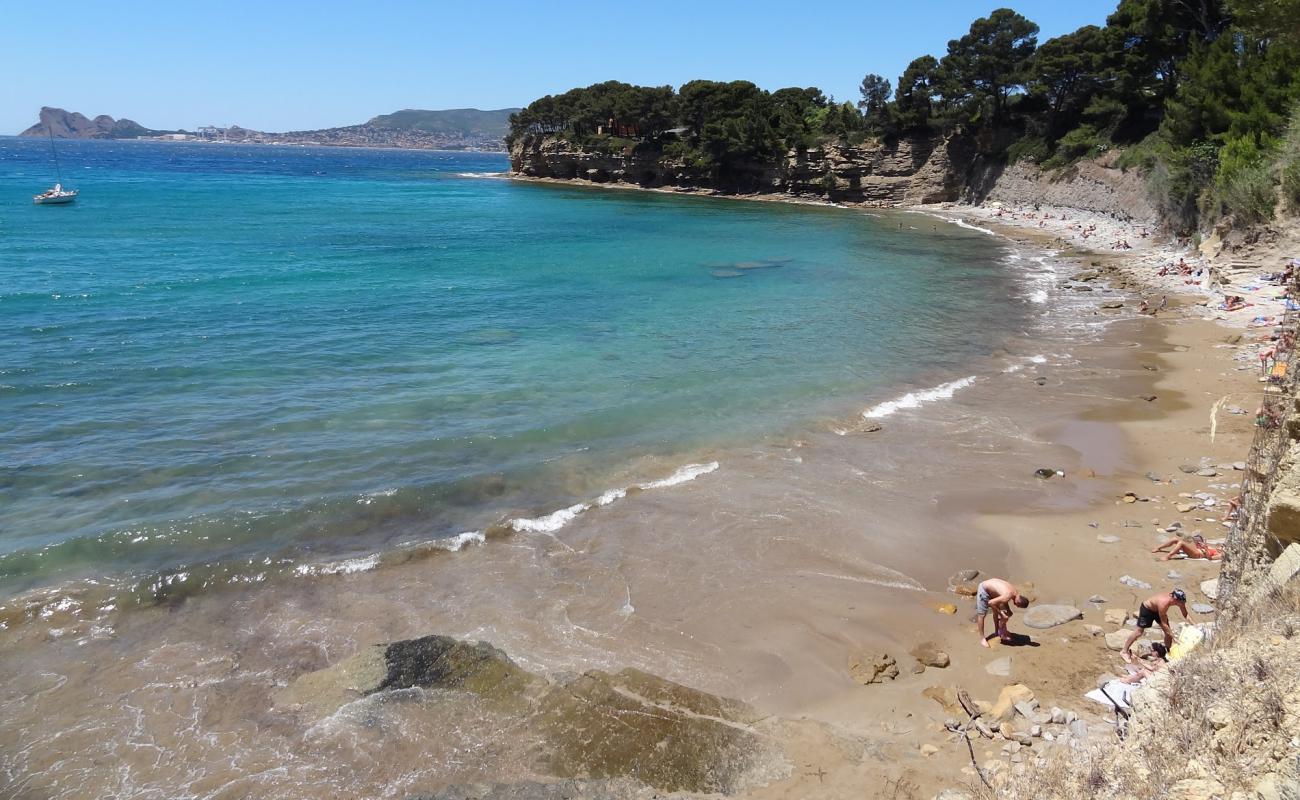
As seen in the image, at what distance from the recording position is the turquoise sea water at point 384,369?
1247 centimetres

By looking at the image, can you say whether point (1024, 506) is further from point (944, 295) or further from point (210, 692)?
point (944, 295)

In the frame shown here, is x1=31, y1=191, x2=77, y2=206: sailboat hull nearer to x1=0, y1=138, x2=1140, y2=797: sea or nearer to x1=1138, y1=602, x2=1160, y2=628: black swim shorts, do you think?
x1=0, y1=138, x2=1140, y2=797: sea

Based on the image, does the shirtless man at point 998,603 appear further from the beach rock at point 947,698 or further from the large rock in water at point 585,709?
the large rock in water at point 585,709

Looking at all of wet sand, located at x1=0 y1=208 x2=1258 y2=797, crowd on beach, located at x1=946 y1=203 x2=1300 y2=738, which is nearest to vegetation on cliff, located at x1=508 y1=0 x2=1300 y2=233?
crowd on beach, located at x1=946 y1=203 x2=1300 y2=738

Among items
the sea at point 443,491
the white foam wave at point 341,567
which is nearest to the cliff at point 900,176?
the sea at point 443,491

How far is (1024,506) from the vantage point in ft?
42.2

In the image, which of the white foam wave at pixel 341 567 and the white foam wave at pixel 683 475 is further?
the white foam wave at pixel 683 475

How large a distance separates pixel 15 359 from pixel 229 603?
14.3 meters

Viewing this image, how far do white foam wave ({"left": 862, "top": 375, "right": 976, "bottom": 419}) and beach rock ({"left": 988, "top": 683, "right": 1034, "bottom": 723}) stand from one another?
9.61 meters

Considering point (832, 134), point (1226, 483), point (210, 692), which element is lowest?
point (210, 692)

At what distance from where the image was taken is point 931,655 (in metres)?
8.96

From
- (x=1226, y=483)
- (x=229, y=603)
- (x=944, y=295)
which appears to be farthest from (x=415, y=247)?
(x=1226, y=483)

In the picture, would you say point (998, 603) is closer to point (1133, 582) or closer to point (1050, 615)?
point (1050, 615)

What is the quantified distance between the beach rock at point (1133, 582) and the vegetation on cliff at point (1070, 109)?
83.1 ft
